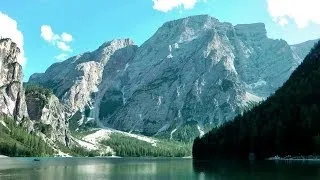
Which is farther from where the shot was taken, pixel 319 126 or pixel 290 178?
pixel 319 126

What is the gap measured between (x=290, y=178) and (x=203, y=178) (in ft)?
64.8

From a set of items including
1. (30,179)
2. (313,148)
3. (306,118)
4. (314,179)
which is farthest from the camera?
(306,118)

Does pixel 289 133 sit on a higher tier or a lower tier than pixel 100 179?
higher

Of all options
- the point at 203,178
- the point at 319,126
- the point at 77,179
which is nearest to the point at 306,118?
the point at 319,126

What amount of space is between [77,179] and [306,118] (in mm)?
116504

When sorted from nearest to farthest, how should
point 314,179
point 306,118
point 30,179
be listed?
point 314,179
point 30,179
point 306,118

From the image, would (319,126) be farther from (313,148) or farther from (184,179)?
(184,179)

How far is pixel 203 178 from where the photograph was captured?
4200 inches

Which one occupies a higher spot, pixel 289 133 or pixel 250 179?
pixel 289 133

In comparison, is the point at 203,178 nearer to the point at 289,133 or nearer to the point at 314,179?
the point at 314,179

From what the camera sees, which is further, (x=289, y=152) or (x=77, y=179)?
(x=289, y=152)

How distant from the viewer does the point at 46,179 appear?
106 metres

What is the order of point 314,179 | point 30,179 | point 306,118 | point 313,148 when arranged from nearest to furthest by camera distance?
point 314,179 → point 30,179 → point 313,148 → point 306,118

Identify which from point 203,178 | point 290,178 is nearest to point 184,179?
point 203,178
